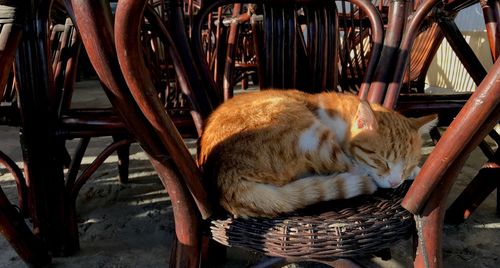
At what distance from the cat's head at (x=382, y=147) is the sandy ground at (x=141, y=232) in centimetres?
51

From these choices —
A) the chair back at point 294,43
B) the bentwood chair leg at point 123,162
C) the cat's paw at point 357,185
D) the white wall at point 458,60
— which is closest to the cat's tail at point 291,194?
the cat's paw at point 357,185

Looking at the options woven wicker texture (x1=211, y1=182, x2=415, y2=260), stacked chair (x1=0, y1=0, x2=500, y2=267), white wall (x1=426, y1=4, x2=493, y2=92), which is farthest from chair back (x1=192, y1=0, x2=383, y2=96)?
white wall (x1=426, y1=4, x2=493, y2=92)

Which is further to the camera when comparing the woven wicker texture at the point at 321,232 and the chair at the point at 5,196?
the chair at the point at 5,196

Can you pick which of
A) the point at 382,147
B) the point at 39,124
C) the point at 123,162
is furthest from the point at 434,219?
the point at 123,162

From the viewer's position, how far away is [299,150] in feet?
3.11

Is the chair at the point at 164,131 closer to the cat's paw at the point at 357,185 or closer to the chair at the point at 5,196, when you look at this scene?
the cat's paw at the point at 357,185

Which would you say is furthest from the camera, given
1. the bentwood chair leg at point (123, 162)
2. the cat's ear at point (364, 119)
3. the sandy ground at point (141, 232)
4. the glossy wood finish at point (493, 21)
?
the bentwood chair leg at point (123, 162)

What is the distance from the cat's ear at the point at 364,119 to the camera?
0.96 m

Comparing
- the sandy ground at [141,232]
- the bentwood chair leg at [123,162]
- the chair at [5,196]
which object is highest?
the chair at [5,196]

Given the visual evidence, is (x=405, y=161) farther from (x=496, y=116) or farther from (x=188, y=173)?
(x=188, y=173)

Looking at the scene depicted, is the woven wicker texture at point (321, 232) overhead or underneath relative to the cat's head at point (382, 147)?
underneath

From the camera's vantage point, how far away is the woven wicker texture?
74 centimetres

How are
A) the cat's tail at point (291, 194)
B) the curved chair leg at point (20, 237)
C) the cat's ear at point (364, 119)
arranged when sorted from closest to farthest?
the cat's tail at point (291, 194) < the cat's ear at point (364, 119) < the curved chair leg at point (20, 237)

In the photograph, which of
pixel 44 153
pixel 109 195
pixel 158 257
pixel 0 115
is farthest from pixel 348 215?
pixel 109 195
